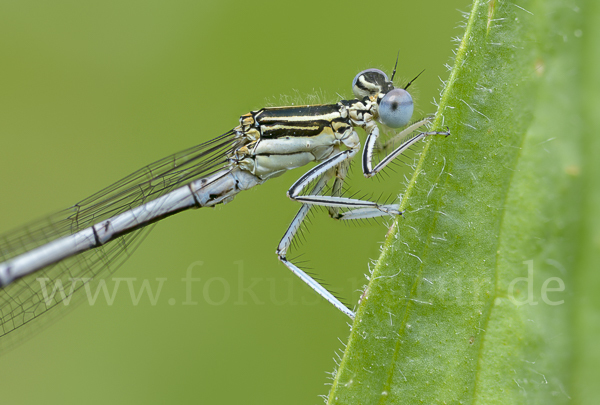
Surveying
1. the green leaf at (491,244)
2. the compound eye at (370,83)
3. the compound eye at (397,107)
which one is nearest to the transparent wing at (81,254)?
the compound eye at (370,83)

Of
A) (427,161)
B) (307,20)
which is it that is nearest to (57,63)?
(307,20)

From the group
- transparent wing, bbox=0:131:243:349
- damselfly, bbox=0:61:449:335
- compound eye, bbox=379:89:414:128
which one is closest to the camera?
compound eye, bbox=379:89:414:128

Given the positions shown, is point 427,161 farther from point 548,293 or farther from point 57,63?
point 57,63

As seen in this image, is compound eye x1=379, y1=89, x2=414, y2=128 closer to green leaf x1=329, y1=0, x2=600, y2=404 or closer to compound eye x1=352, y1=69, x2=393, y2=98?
compound eye x1=352, y1=69, x2=393, y2=98

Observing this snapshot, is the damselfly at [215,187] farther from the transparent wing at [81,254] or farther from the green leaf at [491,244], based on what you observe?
the green leaf at [491,244]

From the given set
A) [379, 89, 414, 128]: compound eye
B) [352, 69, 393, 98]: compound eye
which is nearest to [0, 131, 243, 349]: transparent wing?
[352, 69, 393, 98]: compound eye

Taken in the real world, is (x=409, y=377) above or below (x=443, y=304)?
below

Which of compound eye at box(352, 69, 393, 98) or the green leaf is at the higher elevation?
compound eye at box(352, 69, 393, 98)
